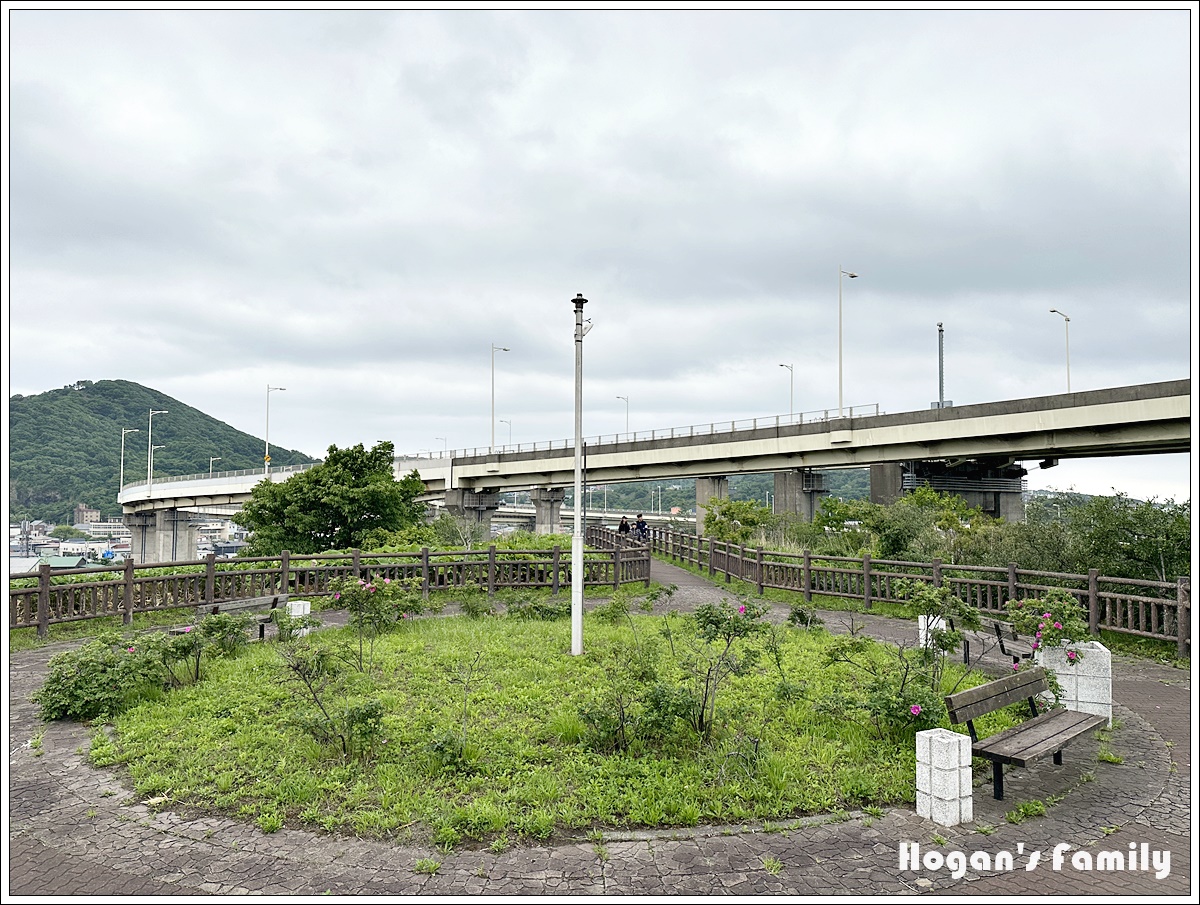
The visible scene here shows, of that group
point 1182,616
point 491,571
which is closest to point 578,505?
point 491,571

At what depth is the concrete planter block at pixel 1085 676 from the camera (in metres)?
7.86

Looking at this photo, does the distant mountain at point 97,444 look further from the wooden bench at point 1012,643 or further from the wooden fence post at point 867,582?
the wooden bench at point 1012,643

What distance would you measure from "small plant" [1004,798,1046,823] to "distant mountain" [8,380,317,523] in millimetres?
38512

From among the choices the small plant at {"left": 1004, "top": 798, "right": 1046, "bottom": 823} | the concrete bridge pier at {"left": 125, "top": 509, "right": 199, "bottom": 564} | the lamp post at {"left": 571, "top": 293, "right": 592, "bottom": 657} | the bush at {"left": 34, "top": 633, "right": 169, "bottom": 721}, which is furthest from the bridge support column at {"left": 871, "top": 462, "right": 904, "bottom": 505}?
the concrete bridge pier at {"left": 125, "top": 509, "right": 199, "bottom": 564}

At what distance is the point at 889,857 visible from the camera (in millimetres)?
4918

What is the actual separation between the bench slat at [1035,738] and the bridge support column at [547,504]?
47.8m

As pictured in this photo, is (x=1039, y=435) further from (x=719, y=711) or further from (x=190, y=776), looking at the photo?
(x=190, y=776)

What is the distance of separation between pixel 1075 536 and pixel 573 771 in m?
12.7

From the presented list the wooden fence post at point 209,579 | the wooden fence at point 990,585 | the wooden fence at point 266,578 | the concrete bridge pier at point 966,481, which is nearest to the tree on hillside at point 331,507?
the wooden fence at point 266,578

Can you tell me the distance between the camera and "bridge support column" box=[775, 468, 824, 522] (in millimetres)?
42656

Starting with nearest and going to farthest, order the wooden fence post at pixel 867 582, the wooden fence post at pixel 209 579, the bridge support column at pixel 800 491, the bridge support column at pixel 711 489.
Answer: the wooden fence post at pixel 209 579 < the wooden fence post at pixel 867 582 < the bridge support column at pixel 800 491 < the bridge support column at pixel 711 489

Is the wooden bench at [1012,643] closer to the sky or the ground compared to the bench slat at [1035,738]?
closer to the sky

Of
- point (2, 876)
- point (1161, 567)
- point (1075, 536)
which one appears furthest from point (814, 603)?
point (2, 876)

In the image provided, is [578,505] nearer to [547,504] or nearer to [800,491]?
[800,491]
